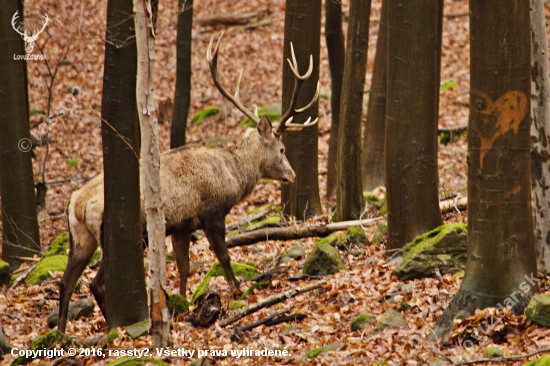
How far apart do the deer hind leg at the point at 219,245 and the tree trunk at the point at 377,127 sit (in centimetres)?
442

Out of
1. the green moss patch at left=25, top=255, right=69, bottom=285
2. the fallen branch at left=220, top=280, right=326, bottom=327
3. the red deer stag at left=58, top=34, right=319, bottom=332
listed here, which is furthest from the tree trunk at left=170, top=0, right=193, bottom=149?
the fallen branch at left=220, top=280, right=326, bottom=327

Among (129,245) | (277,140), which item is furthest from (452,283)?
(277,140)

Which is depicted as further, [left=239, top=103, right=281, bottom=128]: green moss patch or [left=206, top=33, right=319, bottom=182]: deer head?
[left=239, top=103, right=281, bottom=128]: green moss patch

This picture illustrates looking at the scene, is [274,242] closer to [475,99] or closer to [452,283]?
[452,283]

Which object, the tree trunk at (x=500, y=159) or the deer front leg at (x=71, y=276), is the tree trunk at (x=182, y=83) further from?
the tree trunk at (x=500, y=159)

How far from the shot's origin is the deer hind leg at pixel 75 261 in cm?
792

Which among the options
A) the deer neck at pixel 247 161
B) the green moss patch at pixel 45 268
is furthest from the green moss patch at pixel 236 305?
the green moss patch at pixel 45 268

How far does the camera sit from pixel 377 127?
1234 centimetres

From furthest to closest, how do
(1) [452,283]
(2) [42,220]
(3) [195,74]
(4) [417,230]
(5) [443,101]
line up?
(3) [195,74] < (5) [443,101] < (2) [42,220] < (4) [417,230] < (1) [452,283]

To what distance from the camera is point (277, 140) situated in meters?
10.2

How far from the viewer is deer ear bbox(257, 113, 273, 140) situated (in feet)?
32.4

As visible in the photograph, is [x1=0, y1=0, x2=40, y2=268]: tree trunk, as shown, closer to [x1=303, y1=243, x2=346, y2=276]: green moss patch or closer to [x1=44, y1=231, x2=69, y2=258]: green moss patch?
[x1=44, y1=231, x2=69, y2=258]: green moss patch

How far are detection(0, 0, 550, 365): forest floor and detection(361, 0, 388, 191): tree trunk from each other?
61.5 inches

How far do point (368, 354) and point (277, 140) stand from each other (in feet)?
16.7
